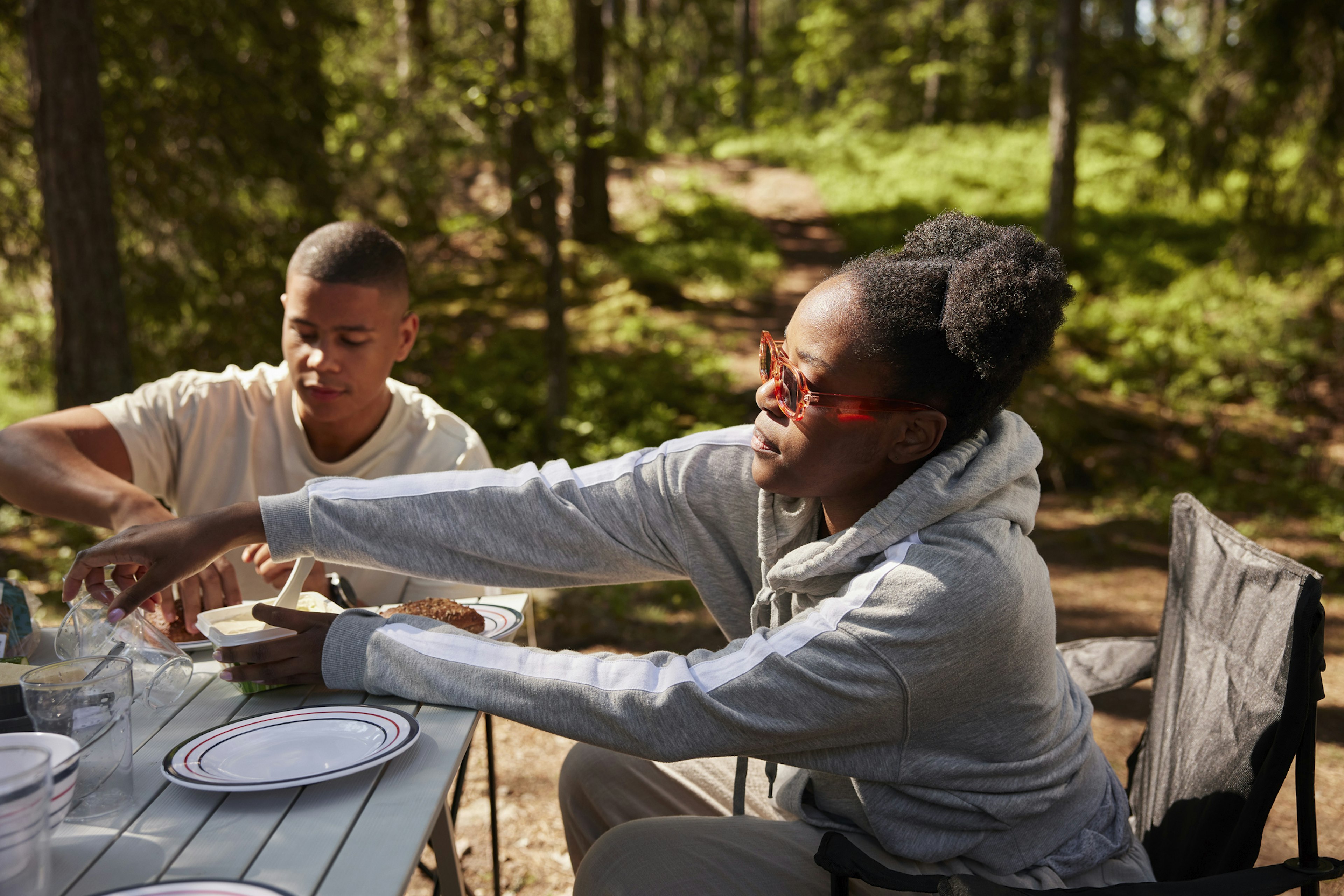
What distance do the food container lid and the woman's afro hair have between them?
3.67 feet

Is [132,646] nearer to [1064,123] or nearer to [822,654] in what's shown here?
[822,654]

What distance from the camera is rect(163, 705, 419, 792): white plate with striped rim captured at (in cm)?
146

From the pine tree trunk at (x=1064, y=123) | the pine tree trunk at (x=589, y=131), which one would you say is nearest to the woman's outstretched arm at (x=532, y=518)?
the pine tree trunk at (x=589, y=131)

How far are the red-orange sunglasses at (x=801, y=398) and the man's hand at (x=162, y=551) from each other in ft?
3.33

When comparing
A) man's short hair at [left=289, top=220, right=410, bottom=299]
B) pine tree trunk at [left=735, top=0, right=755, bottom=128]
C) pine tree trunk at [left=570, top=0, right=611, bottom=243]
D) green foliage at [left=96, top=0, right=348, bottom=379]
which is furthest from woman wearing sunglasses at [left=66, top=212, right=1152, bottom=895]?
pine tree trunk at [left=735, top=0, right=755, bottom=128]

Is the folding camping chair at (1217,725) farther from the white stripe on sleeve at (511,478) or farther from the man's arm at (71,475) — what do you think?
the man's arm at (71,475)

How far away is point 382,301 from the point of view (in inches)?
113

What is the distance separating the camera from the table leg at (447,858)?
2246mm

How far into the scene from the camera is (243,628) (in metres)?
1.92

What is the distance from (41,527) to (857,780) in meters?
7.52

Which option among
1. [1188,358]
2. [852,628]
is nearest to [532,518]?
[852,628]

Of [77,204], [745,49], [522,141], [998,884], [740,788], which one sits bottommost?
[740,788]

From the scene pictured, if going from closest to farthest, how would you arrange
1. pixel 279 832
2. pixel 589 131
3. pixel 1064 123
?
pixel 279 832 < pixel 589 131 < pixel 1064 123

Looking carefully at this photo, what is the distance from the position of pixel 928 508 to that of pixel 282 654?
114cm
